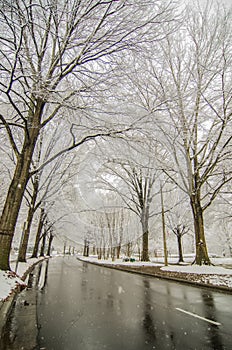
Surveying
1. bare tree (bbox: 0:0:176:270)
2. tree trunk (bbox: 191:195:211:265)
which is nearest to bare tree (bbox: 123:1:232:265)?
tree trunk (bbox: 191:195:211:265)

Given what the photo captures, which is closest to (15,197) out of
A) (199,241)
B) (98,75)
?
(98,75)

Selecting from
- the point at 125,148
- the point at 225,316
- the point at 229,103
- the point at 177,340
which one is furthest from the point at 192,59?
the point at 177,340

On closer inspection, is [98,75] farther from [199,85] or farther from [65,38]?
[199,85]

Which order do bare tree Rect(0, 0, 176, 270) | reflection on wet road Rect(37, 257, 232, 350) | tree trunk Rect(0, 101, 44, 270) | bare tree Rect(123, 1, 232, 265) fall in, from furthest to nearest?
bare tree Rect(123, 1, 232, 265) < tree trunk Rect(0, 101, 44, 270) < bare tree Rect(0, 0, 176, 270) < reflection on wet road Rect(37, 257, 232, 350)

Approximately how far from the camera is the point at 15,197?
8.11m

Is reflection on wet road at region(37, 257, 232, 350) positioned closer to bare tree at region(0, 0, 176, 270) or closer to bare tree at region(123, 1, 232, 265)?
bare tree at region(0, 0, 176, 270)

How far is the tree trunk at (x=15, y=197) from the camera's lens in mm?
7727

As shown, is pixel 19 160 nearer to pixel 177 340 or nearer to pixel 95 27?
pixel 95 27

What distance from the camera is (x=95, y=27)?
22.1 ft

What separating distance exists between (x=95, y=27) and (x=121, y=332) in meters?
7.77

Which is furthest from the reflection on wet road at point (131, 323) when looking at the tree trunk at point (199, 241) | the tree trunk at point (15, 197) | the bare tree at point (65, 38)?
the tree trunk at point (199, 241)

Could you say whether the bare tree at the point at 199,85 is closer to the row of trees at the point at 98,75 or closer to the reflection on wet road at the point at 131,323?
the row of trees at the point at 98,75

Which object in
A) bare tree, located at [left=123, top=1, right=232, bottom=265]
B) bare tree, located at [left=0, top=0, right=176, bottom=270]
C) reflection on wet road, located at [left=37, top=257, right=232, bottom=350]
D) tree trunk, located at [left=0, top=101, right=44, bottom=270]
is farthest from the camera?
bare tree, located at [left=123, top=1, right=232, bottom=265]

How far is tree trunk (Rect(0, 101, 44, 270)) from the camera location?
304 inches
